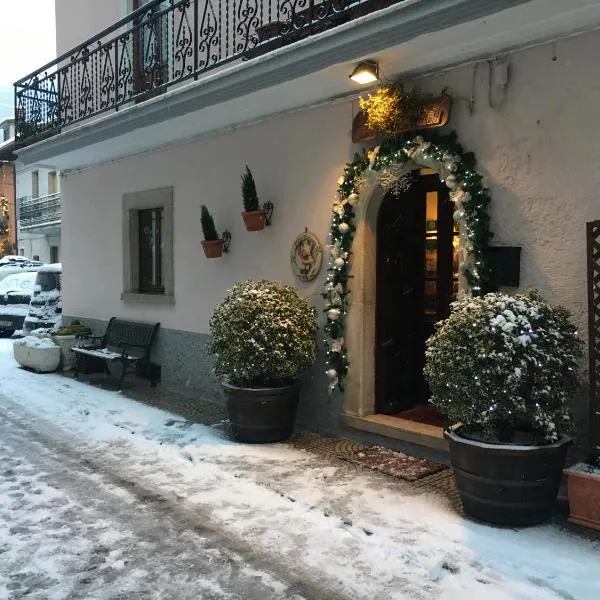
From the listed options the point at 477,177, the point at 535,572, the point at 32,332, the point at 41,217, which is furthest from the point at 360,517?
the point at 41,217

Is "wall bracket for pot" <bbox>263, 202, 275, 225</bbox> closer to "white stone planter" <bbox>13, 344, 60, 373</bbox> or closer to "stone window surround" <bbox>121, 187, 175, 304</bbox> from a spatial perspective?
"stone window surround" <bbox>121, 187, 175, 304</bbox>

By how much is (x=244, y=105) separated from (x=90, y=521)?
450 centimetres

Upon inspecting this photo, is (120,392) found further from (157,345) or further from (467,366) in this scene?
(467,366)

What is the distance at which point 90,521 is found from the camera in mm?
4305

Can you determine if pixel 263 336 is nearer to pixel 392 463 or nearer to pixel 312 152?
pixel 392 463

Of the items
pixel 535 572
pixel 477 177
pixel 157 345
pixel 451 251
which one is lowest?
pixel 535 572

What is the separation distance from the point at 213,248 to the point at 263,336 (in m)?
2.19

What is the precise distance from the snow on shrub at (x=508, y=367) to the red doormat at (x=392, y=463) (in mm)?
1039

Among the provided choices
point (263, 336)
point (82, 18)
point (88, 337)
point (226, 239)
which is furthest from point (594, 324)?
point (82, 18)

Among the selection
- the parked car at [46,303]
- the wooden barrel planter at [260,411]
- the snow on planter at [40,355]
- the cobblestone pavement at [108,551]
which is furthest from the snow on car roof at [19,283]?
the cobblestone pavement at [108,551]

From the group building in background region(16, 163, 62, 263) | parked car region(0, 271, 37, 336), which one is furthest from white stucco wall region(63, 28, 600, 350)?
building in background region(16, 163, 62, 263)

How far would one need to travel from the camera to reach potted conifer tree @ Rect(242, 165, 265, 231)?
7055 millimetres

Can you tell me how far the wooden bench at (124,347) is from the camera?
887 cm

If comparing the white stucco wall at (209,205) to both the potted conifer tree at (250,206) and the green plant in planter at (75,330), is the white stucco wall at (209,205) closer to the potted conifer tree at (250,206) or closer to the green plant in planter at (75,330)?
the potted conifer tree at (250,206)
